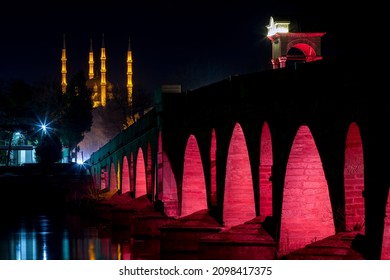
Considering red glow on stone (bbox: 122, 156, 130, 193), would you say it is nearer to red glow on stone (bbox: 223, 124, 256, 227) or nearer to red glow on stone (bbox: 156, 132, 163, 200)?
red glow on stone (bbox: 156, 132, 163, 200)

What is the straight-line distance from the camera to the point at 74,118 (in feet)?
393

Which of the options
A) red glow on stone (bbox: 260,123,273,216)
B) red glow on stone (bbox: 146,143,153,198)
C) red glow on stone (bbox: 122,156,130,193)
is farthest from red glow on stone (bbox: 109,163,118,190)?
red glow on stone (bbox: 260,123,273,216)

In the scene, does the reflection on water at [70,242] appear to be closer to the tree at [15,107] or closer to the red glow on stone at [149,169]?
the red glow on stone at [149,169]

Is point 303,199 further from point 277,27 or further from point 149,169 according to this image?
point 149,169

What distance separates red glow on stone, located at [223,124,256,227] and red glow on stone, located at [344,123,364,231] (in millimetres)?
8422

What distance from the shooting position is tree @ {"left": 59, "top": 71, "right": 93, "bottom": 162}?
119625 mm

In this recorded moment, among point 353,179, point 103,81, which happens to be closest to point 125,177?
point 353,179

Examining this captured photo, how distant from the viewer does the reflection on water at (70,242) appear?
34000 mm

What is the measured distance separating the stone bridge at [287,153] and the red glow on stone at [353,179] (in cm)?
2

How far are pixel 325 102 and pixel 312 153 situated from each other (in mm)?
2621

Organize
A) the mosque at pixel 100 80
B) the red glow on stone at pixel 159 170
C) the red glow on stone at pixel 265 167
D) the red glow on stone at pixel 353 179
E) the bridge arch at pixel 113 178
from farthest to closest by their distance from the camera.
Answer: the mosque at pixel 100 80 → the bridge arch at pixel 113 178 → the red glow on stone at pixel 159 170 → the red glow on stone at pixel 265 167 → the red glow on stone at pixel 353 179

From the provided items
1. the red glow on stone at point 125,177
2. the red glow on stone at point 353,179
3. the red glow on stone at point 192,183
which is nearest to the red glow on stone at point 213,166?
the red glow on stone at point 192,183

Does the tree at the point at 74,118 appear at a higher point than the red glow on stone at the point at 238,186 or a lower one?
higher
